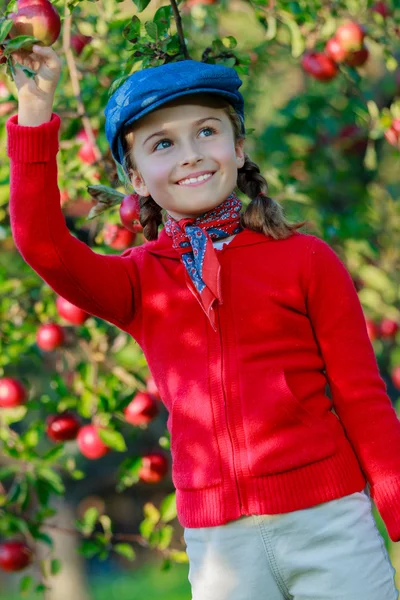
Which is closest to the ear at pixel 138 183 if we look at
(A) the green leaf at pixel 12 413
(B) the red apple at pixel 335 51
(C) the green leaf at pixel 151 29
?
(C) the green leaf at pixel 151 29

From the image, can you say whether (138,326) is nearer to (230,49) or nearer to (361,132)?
(230,49)

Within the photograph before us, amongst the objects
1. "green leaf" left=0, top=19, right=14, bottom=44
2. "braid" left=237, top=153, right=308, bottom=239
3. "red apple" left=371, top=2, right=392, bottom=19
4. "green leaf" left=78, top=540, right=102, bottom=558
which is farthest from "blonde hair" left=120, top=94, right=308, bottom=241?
"red apple" left=371, top=2, right=392, bottom=19

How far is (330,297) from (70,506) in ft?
9.86

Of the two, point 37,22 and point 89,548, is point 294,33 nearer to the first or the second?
point 37,22

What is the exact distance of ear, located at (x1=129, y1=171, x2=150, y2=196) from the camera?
176 cm

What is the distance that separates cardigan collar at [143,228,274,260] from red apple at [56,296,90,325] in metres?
0.89

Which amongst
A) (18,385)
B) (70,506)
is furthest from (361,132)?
(70,506)

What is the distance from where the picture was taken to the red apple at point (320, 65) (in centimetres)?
308

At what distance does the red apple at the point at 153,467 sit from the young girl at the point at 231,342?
3.35ft

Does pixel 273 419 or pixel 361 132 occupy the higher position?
pixel 273 419

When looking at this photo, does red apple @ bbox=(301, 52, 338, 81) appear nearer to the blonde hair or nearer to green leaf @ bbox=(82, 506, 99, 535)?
the blonde hair

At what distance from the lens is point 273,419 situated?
1540mm

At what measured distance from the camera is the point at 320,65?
3.08m

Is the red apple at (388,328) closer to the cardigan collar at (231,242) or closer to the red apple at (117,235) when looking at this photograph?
the red apple at (117,235)
